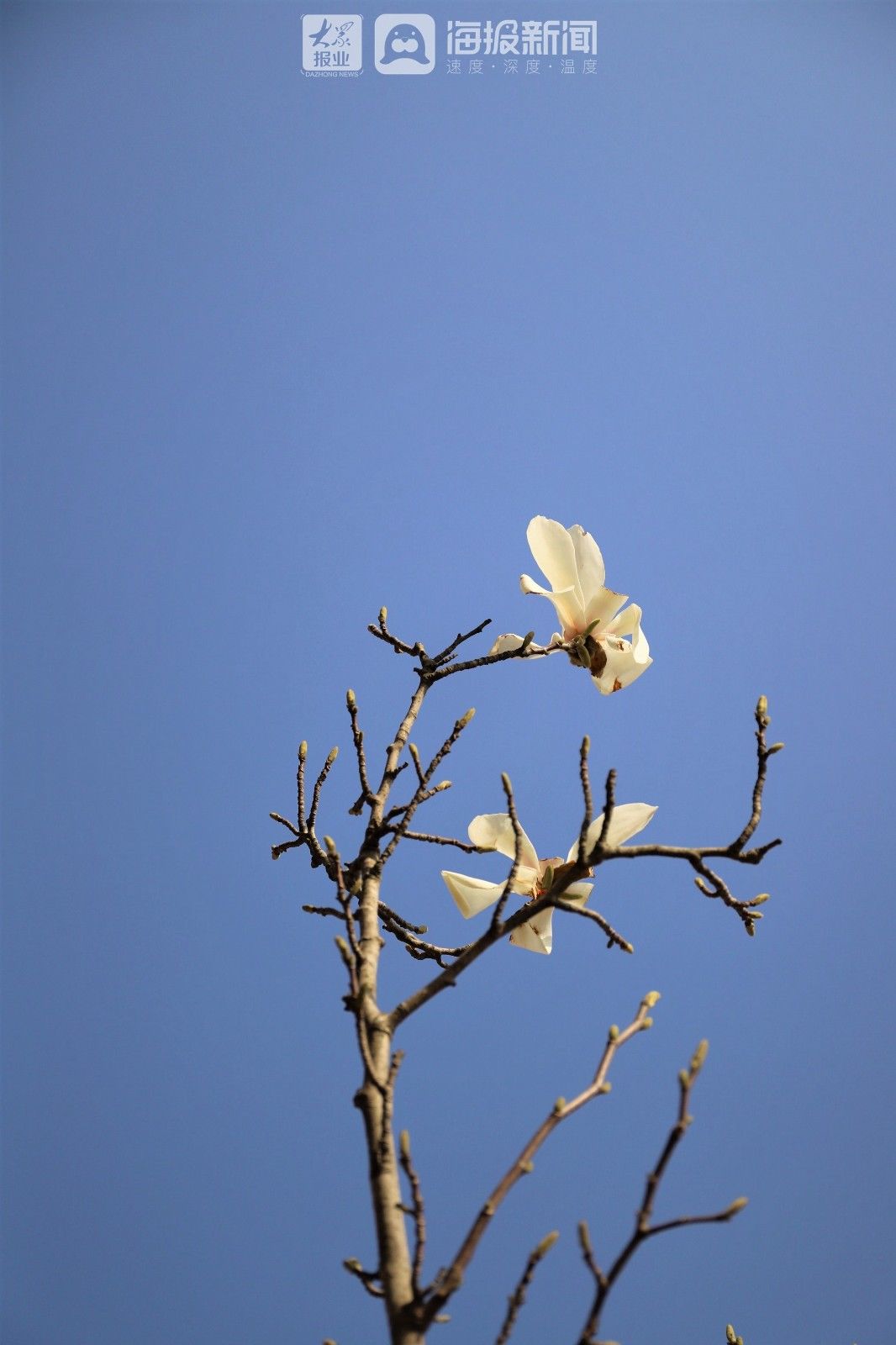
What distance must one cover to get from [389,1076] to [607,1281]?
0.31 ft

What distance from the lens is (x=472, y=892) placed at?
460mm

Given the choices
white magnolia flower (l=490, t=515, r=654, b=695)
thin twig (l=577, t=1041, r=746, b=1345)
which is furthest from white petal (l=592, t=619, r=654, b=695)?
thin twig (l=577, t=1041, r=746, b=1345)

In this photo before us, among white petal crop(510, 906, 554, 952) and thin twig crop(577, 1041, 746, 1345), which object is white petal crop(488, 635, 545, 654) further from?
thin twig crop(577, 1041, 746, 1345)

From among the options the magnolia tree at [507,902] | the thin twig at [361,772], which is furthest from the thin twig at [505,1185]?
the thin twig at [361,772]

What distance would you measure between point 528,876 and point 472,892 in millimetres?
29

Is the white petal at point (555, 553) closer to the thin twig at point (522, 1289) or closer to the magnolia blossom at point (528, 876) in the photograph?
the magnolia blossom at point (528, 876)

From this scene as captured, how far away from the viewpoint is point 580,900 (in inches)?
17.7

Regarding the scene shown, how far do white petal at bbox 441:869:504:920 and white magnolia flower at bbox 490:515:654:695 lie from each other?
10 cm

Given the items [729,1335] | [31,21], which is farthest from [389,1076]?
[31,21]

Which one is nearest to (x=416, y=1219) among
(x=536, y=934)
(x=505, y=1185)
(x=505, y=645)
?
(x=505, y=1185)

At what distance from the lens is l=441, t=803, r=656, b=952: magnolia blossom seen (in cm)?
44

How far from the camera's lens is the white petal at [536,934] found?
0.44 metres

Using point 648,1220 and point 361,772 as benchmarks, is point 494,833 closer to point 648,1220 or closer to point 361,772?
point 361,772

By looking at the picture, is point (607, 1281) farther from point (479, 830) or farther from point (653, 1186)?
point (479, 830)
